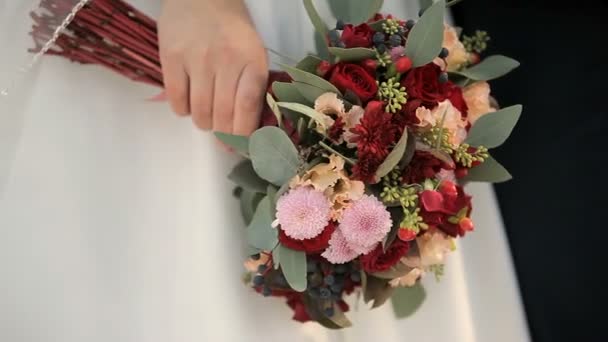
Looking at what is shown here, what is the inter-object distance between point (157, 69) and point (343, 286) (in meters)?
0.44

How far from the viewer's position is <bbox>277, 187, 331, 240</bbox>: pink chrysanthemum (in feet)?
2.39

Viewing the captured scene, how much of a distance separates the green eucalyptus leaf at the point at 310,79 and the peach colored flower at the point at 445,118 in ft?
0.38

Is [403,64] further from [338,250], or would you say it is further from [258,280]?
[258,280]

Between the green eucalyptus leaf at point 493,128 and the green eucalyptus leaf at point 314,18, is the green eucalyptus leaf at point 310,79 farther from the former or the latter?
the green eucalyptus leaf at point 493,128

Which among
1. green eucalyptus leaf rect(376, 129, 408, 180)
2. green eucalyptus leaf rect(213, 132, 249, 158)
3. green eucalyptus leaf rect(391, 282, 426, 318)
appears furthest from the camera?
green eucalyptus leaf rect(391, 282, 426, 318)

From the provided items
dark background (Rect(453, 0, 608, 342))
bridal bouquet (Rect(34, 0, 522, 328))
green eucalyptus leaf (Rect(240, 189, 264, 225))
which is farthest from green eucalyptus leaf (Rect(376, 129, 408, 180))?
dark background (Rect(453, 0, 608, 342))

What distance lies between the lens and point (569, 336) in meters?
1.04

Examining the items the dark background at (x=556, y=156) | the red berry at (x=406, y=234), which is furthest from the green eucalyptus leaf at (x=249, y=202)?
the dark background at (x=556, y=156)

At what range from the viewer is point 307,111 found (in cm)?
74

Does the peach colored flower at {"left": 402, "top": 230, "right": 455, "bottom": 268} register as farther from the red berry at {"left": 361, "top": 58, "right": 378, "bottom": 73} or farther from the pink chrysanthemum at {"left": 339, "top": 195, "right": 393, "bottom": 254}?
the red berry at {"left": 361, "top": 58, "right": 378, "bottom": 73}

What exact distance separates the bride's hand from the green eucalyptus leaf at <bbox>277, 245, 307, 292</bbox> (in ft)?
0.67

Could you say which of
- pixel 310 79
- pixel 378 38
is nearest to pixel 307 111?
pixel 310 79

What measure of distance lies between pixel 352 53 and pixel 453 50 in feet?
0.66

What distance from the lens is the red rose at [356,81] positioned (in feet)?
2.49
